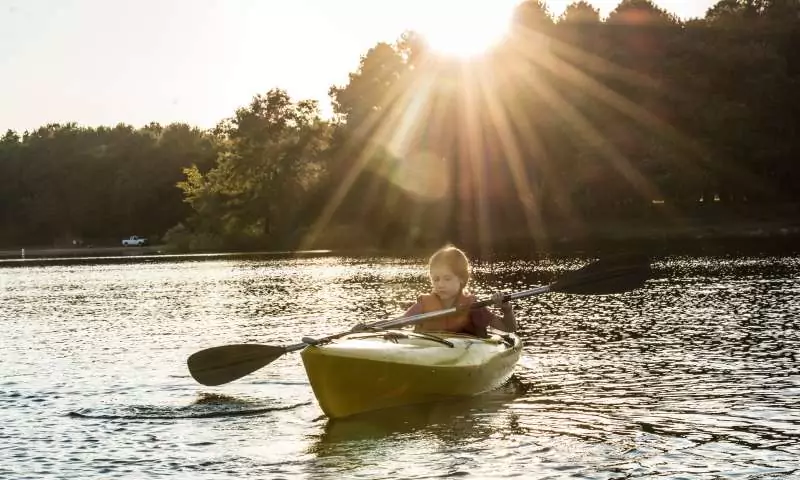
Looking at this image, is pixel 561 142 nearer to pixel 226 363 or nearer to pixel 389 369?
pixel 226 363

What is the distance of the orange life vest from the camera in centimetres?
1412

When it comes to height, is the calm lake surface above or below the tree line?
below

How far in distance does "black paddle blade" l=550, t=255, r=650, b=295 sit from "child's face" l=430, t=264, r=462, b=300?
2524 millimetres

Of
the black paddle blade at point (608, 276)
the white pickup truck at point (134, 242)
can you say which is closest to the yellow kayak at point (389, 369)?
the black paddle blade at point (608, 276)

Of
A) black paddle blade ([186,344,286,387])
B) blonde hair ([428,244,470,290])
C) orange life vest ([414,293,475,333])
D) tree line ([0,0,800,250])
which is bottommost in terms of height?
black paddle blade ([186,344,286,387])

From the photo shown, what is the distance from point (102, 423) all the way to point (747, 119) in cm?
6943

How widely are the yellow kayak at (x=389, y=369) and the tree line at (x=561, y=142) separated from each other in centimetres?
6248

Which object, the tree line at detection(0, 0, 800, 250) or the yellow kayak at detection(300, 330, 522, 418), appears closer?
the yellow kayak at detection(300, 330, 522, 418)

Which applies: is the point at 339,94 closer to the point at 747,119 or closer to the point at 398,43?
the point at 398,43

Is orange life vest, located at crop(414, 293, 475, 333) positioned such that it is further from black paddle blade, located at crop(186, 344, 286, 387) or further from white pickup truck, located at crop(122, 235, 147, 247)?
white pickup truck, located at crop(122, 235, 147, 247)

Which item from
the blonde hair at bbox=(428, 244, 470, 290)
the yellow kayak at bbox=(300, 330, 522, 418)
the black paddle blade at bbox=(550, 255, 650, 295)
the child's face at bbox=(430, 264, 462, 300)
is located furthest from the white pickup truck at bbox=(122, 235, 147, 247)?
the yellow kayak at bbox=(300, 330, 522, 418)

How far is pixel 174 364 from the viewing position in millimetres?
19078

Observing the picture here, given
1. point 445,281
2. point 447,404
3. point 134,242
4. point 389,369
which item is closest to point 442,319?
point 445,281

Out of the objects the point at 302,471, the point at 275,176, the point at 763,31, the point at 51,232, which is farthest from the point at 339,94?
the point at 302,471
